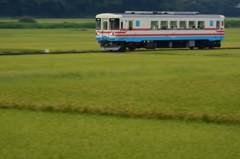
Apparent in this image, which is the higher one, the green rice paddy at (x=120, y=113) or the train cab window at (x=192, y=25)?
the train cab window at (x=192, y=25)

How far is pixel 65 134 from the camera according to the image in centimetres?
1131

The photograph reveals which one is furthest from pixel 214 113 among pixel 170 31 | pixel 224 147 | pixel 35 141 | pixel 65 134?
pixel 170 31

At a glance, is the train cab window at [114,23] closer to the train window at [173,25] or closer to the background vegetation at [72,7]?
the train window at [173,25]

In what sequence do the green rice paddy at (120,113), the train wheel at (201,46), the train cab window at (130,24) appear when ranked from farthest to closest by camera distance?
the train wheel at (201,46) < the train cab window at (130,24) < the green rice paddy at (120,113)

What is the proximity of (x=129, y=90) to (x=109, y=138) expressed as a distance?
647cm

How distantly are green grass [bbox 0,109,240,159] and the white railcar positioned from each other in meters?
26.3

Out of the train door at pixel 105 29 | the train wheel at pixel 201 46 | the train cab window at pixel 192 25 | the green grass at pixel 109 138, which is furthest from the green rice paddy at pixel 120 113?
the train wheel at pixel 201 46

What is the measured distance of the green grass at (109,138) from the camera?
980cm

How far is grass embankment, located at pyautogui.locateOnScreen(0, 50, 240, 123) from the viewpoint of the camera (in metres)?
14.4

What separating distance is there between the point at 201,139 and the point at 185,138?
36 centimetres

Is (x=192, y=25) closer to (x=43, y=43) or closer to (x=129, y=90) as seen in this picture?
(x=43, y=43)

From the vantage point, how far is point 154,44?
41.5m

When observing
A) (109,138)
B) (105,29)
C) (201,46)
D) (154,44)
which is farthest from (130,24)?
(109,138)

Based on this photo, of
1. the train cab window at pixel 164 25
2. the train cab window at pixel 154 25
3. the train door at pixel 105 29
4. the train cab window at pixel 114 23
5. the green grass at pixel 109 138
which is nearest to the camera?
the green grass at pixel 109 138
